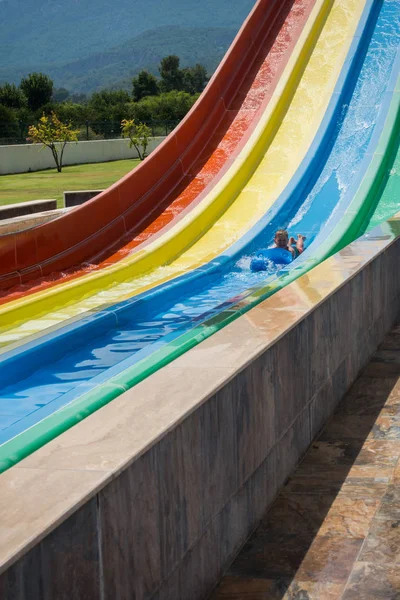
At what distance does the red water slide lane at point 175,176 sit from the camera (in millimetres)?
9758

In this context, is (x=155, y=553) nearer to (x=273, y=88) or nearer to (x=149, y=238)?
(x=149, y=238)

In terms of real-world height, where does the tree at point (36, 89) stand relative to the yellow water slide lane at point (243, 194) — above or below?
above

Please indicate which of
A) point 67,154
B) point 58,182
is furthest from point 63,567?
point 67,154

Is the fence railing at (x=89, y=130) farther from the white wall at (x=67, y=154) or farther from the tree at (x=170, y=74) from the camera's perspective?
the tree at (x=170, y=74)

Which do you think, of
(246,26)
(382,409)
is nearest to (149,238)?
(246,26)

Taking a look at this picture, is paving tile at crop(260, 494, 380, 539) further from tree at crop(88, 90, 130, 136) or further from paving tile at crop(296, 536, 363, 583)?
tree at crop(88, 90, 130, 136)

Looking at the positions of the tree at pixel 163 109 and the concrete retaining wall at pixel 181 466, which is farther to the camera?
the tree at pixel 163 109

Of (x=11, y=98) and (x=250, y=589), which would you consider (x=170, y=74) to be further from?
(x=250, y=589)

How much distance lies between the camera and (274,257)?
381 inches

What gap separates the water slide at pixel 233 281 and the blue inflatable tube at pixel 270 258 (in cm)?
13

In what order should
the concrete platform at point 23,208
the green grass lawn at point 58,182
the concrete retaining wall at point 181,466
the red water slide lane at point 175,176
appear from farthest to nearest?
the green grass lawn at point 58,182
the concrete platform at point 23,208
the red water slide lane at point 175,176
the concrete retaining wall at point 181,466

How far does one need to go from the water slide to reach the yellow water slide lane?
0.20 m

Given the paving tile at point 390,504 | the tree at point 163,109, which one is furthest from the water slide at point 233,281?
the tree at point 163,109

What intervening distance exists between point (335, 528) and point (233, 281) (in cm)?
620
